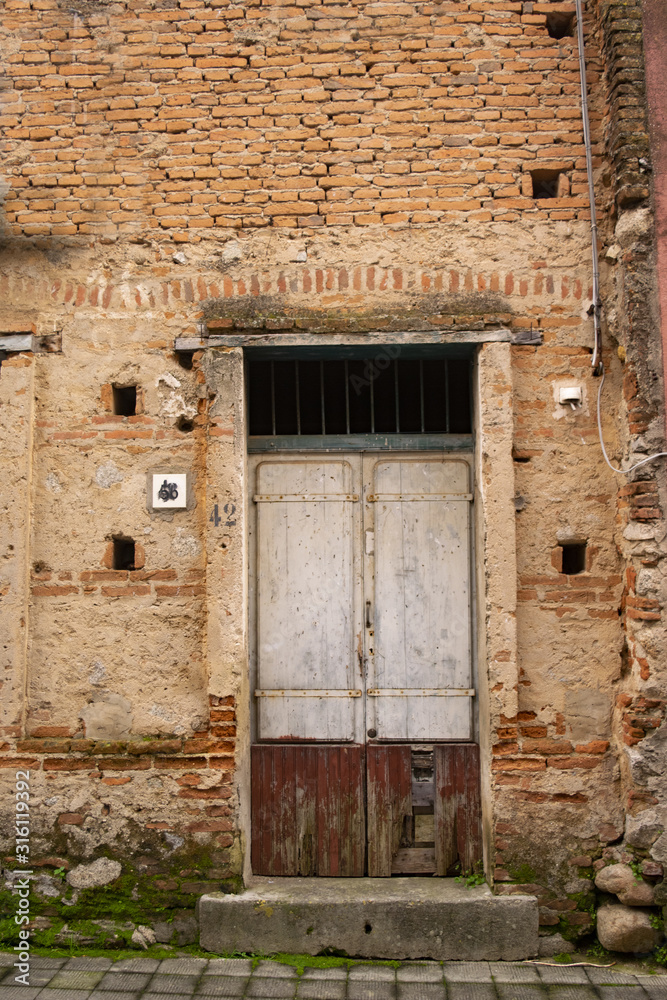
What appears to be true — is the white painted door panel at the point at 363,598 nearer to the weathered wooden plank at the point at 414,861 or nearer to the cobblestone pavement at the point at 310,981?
the weathered wooden plank at the point at 414,861

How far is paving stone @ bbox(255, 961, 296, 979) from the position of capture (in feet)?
11.5

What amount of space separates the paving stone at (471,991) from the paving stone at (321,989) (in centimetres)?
53

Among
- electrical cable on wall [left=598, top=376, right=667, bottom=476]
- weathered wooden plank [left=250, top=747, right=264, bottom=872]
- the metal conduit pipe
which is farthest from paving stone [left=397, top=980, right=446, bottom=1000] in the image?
the metal conduit pipe

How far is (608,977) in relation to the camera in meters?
3.47

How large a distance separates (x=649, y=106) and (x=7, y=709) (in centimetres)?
494

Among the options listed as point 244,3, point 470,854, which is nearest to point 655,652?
point 470,854

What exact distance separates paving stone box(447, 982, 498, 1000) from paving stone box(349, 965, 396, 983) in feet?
0.98

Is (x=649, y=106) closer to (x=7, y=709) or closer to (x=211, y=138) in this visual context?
(x=211, y=138)

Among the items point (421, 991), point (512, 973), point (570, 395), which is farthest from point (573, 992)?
point (570, 395)

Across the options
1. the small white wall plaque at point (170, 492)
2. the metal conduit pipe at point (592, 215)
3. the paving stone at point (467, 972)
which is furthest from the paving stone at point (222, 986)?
the metal conduit pipe at point (592, 215)

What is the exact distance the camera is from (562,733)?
12.7 feet

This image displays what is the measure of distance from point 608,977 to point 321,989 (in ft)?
4.72

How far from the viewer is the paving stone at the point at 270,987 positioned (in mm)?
3342

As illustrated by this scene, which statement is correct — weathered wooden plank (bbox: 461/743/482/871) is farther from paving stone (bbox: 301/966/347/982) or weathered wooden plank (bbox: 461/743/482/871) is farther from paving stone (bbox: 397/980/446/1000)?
paving stone (bbox: 301/966/347/982)
